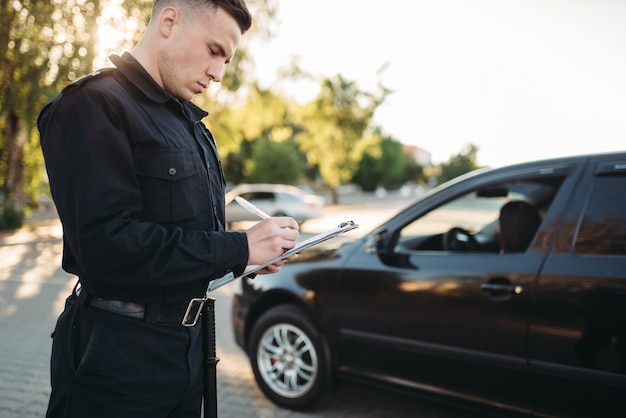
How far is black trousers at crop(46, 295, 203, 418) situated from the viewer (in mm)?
1538

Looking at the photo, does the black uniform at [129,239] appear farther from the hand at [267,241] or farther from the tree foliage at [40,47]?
the tree foliage at [40,47]

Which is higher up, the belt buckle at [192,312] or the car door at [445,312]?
the belt buckle at [192,312]

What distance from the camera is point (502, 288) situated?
9.83ft

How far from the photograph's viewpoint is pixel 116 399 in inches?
61.2

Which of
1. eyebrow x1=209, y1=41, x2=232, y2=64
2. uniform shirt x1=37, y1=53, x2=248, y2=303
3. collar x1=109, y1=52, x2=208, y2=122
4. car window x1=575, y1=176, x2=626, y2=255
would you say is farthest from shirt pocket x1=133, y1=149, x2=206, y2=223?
car window x1=575, y1=176, x2=626, y2=255

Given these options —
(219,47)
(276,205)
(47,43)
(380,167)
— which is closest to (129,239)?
(219,47)

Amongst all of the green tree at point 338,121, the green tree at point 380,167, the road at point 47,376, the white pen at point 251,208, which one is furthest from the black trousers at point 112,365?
the green tree at point 380,167

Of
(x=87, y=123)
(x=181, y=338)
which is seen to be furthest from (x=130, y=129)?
(x=181, y=338)

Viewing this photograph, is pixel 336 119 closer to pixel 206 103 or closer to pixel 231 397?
pixel 206 103

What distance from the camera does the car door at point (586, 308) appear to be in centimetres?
268

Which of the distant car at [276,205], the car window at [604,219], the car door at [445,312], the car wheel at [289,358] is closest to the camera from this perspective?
the car window at [604,219]

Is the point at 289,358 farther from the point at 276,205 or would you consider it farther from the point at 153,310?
the point at 276,205

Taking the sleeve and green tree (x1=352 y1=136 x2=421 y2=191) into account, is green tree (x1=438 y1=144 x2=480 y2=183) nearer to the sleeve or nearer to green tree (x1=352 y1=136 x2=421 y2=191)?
green tree (x1=352 y1=136 x2=421 y2=191)

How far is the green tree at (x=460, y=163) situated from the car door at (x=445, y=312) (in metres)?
39.3
